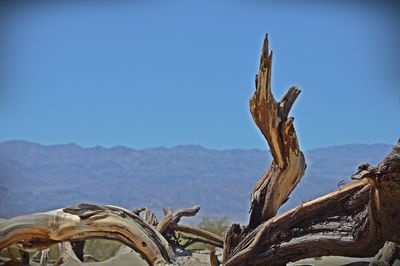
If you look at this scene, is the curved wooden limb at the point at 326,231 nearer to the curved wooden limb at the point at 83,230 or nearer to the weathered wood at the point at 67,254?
the curved wooden limb at the point at 83,230

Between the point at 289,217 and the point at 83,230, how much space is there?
1.78m

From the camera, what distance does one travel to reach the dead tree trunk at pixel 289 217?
4449 millimetres

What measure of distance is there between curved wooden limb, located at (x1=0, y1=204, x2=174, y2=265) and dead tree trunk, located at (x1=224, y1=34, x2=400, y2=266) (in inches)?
30.4

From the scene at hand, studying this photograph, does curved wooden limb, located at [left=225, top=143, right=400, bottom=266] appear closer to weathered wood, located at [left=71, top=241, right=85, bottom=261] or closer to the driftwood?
the driftwood

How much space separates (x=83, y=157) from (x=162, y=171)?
399 inches

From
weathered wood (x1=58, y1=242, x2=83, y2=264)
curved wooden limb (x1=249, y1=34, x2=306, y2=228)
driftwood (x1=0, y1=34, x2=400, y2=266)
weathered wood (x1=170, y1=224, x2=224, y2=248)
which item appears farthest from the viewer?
weathered wood (x1=170, y1=224, x2=224, y2=248)

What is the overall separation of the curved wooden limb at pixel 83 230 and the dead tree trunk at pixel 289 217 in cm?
77

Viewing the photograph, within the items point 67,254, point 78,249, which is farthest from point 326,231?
point 78,249

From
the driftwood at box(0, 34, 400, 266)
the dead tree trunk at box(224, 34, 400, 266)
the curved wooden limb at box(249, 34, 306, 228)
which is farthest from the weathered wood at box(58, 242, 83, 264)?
the curved wooden limb at box(249, 34, 306, 228)

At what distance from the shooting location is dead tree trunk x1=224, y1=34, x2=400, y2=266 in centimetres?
445

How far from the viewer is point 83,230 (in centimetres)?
551

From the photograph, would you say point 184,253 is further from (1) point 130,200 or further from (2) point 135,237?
(1) point 130,200

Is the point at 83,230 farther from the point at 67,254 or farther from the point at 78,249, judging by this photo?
the point at 78,249

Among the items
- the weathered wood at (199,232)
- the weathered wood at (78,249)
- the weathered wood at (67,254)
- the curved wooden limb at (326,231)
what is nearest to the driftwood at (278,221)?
the curved wooden limb at (326,231)
